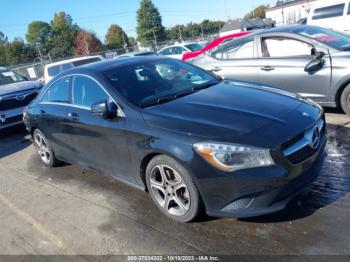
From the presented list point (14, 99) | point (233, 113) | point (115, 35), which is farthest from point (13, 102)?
point (115, 35)

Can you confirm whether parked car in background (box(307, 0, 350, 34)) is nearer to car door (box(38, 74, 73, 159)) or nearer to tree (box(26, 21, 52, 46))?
car door (box(38, 74, 73, 159))

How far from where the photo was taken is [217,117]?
11.0 feet

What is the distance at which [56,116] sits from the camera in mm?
5055

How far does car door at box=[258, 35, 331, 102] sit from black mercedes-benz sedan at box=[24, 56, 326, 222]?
191cm

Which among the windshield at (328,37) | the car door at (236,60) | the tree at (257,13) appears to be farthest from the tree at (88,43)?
the windshield at (328,37)

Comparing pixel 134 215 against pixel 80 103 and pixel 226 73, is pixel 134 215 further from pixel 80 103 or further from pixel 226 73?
pixel 226 73

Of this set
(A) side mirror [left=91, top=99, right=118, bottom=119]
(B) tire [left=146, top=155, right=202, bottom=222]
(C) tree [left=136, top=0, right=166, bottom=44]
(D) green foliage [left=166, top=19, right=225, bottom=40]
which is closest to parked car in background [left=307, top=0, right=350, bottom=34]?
(A) side mirror [left=91, top=99, right=118, bottom=119]

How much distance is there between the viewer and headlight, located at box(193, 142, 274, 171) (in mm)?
2959

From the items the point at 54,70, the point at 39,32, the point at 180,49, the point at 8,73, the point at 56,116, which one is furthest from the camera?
the point at 39,32

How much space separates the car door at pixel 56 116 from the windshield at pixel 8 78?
5191mm

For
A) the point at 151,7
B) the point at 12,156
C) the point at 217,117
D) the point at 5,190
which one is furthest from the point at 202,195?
the point at 151,7

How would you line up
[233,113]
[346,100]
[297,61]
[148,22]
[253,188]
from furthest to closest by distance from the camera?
[148,22] → [297,61] → [346,100] → [233,113] → [253,188]

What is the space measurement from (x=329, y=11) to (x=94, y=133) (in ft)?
45.3

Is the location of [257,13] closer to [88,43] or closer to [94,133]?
[88,43]
